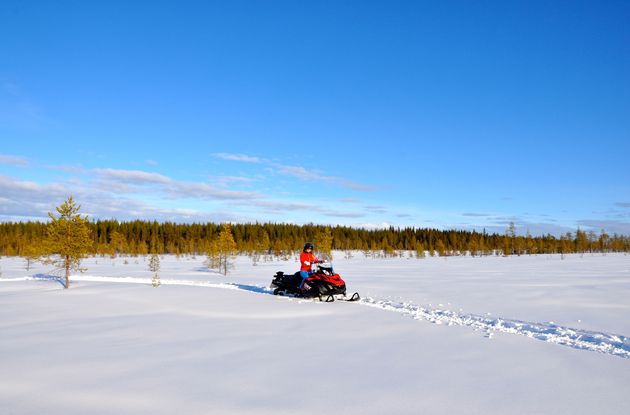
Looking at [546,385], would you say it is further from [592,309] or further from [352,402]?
[592,309]

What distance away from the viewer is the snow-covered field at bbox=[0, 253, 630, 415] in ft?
19.3

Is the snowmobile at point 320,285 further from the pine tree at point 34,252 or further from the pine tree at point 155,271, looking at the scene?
the pine tree at point 34,252

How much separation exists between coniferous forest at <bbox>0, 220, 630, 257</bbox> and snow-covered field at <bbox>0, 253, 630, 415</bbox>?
65279 mm

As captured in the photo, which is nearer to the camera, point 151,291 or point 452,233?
point 151,291

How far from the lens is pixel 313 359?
319 inches

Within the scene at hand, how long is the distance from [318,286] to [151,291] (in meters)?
7.44

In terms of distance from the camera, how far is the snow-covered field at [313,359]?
5.89 m

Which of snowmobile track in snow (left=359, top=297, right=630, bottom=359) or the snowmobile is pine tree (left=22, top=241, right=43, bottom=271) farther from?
snowmobile track in snow (left=359, top=297, right=630, bottom=359)

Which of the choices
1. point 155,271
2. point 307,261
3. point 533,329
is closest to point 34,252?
point 155,271

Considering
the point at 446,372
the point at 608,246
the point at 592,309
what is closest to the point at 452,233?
the point at 608,246

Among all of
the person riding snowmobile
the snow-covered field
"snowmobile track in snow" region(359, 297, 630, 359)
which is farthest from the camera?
the person riding snowmobile

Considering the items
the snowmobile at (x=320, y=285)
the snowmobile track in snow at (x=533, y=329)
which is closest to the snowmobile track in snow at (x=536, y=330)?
the snowmobile track in snow at (x=533, y=329)

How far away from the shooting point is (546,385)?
6578mm

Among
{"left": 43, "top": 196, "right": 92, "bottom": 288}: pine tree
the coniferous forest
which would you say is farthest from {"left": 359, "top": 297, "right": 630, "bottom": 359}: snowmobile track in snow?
the coniferous forest
